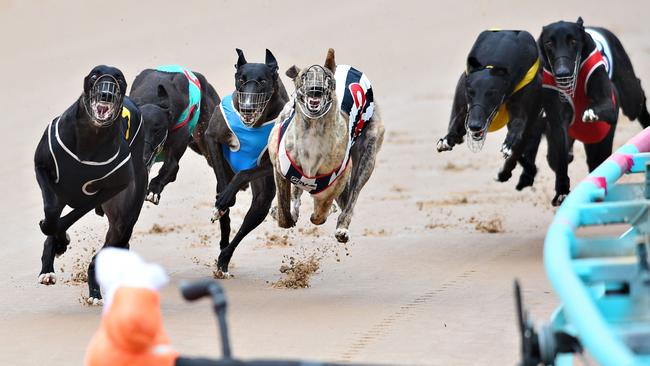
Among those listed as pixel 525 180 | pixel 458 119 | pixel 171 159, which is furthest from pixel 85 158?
pixel 525 180

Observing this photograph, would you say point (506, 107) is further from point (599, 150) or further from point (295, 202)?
point (295, 202)

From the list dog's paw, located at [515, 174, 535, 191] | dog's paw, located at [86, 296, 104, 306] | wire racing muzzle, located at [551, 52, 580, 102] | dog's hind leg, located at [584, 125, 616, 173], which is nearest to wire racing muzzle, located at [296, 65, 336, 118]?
dog's paw, located at [86, 296, 104, 306]

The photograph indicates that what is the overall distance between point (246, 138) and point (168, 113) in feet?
2.46

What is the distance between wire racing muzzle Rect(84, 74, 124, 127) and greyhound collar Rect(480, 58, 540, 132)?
2620 millimetres

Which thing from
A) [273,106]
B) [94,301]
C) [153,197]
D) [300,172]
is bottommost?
[94,301]

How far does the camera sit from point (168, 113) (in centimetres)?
948

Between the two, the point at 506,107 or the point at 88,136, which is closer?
the point at 88,136

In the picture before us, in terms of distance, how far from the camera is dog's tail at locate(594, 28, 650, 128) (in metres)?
10.4

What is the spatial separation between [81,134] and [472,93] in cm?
262

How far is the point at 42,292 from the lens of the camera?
8.84m

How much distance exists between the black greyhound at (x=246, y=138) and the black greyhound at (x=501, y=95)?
45.2 inches

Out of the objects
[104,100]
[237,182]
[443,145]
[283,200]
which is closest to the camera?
[104,100]

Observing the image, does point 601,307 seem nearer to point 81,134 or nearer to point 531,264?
point 81,134

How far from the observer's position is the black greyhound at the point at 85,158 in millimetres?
7711
